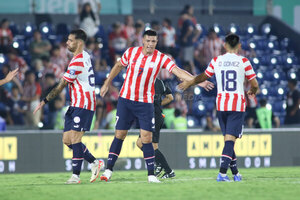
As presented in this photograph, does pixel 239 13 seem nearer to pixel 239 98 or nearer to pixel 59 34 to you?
pixel 59 34

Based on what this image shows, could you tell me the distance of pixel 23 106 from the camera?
16.7 metres

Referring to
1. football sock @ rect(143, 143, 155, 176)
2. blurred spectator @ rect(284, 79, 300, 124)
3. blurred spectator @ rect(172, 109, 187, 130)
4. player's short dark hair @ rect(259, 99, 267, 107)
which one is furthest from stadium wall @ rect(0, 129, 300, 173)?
football sock @ rect(143, 143, 155, 176)

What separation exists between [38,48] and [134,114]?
29.8ft

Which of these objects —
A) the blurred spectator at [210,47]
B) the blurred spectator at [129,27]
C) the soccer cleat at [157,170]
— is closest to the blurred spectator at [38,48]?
the blurred spectator at [129,27]

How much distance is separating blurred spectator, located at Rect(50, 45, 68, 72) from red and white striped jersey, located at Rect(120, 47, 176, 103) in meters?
8.23

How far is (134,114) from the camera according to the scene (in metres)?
9.64

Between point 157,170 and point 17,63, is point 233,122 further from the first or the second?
point 17,63

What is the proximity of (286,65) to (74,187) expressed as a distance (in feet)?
44.3

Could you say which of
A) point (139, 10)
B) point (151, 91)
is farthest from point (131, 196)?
point (139, 10)

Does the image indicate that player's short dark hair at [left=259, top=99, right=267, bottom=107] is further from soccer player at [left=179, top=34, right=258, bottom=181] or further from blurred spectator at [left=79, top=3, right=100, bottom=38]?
soccer player at [left=179, top=34, right=258, bottom=181]

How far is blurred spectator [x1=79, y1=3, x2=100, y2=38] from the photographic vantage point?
18938 millimetres

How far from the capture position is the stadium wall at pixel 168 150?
47.8 feet

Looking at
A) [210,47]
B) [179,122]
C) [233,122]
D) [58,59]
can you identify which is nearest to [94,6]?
[58,59]

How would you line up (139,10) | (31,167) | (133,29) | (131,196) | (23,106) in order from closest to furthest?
(131,196) < (31,167) < (23,106) < (133,29) < (139,10)
